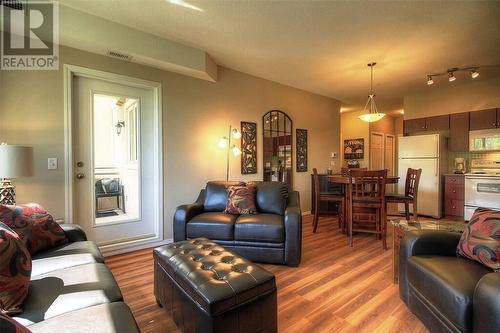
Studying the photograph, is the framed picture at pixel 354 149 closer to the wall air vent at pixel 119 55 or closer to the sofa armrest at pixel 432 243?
the sofa armrest at pixel 432 243

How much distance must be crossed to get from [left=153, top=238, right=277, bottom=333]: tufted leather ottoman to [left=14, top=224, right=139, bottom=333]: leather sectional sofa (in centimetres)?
35

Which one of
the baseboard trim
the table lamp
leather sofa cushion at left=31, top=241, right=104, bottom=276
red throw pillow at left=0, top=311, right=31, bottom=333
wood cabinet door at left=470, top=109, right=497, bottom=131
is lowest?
the baseboard trim

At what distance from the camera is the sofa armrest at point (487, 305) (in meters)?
1.04

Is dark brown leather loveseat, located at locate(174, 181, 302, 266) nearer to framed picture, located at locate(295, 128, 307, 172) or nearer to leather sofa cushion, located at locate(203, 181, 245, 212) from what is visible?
leather sofa cushion, located at locate(203, 181, 245, 212)

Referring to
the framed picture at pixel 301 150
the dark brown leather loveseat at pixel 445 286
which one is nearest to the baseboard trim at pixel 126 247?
the dark brown leather loveseat at pixel 445 286

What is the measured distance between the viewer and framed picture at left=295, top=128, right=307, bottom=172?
5.04 metres

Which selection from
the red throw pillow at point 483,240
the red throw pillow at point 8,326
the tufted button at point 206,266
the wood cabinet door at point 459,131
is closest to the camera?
the red throw pillow at point 8,326

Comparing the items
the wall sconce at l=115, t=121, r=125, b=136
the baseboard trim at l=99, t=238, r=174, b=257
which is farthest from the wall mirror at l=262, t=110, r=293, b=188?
the wall sconce at l=115, t=121, r=125, b=136

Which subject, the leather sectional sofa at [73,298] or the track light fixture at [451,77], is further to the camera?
the track light fixture at [451,77]

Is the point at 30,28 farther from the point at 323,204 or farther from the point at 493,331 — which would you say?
the point at 323,204

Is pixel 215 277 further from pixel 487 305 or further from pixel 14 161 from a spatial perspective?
pixel 14 161

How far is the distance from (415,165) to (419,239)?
393cm

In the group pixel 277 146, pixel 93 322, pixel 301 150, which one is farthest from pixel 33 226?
pixel 301 150

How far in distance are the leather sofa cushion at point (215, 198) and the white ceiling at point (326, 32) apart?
1878 mm
